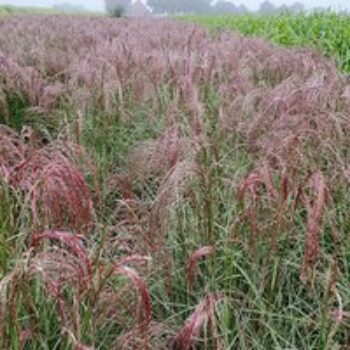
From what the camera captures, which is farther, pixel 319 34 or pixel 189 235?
Result: pixel 319 34

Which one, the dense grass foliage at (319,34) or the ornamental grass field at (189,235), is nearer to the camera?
the ornamental grass field at (189,235)

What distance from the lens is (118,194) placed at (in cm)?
345

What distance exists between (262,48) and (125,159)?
3.36m

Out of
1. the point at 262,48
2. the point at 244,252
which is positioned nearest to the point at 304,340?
the point at 244,252

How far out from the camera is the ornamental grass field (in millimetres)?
1869

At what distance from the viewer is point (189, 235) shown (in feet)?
8.36

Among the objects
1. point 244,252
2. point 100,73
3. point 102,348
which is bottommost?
point 102,348

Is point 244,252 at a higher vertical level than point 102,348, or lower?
higher

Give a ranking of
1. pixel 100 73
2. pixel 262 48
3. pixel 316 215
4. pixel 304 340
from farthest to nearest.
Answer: pixel 262 48
pixel 100 73
pixel 304 340
pixel 316 215

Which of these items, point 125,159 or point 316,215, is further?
point 125,159

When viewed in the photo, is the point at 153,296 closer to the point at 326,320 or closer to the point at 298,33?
the point at 326,320

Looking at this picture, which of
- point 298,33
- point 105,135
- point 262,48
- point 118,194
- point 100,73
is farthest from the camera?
point 298,33

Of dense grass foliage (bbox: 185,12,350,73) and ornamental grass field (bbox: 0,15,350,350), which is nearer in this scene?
ornamental grass field (bbox: 0,15,350,350)

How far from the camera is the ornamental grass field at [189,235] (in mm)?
1869
